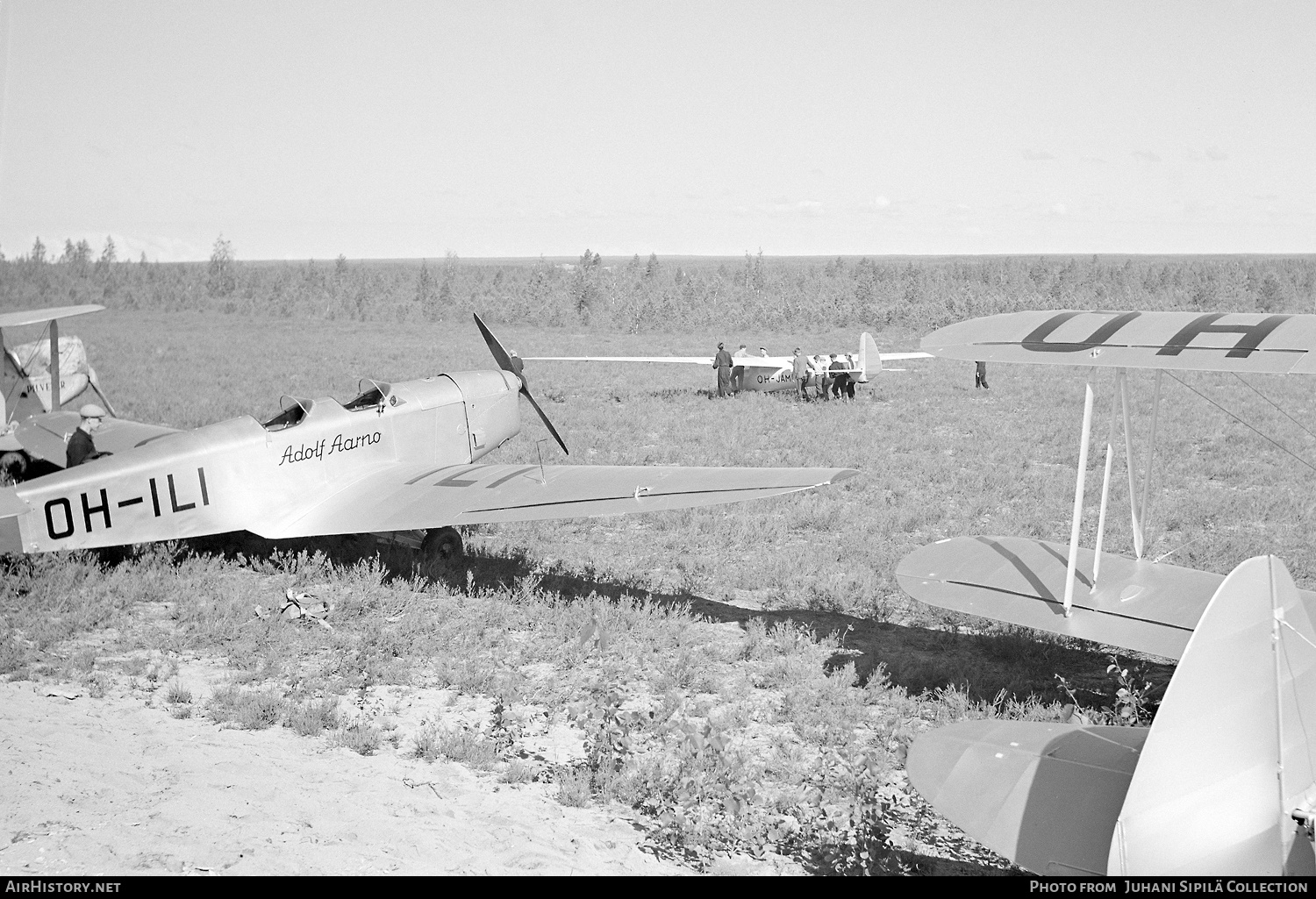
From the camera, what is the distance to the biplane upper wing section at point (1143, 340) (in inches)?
199

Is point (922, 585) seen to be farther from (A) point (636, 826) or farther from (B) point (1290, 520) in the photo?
(B) point (1290, 520)

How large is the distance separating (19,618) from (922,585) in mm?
6778

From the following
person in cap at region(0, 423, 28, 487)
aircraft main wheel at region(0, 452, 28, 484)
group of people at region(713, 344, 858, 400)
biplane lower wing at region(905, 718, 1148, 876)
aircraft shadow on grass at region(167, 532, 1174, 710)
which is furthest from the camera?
group of people at region(713, 344, 858, 400)

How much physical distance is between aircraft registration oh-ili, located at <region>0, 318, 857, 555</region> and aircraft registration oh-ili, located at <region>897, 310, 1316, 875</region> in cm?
229

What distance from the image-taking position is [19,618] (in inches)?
297

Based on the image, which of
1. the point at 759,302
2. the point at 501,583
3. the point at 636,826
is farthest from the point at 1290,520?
the point at 759,302

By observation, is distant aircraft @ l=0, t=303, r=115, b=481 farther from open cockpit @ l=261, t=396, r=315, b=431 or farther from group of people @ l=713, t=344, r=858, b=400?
group of people @ l=713, t=344, r=858, b=400

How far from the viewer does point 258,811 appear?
482 cm

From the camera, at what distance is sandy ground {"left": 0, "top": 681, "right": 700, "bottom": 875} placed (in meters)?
4.40

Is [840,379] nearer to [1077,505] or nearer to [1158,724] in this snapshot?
Result: [1077,505]

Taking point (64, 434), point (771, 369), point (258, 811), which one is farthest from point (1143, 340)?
point (771, 369)

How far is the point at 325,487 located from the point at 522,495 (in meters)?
2.03

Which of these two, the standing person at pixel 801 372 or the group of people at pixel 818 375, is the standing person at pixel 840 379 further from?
the standing person at pixel 801 372

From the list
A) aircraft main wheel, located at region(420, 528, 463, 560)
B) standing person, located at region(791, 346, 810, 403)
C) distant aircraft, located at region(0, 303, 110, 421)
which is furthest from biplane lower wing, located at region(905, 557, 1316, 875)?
standing person, located at region(791, 346, 810, 403)
